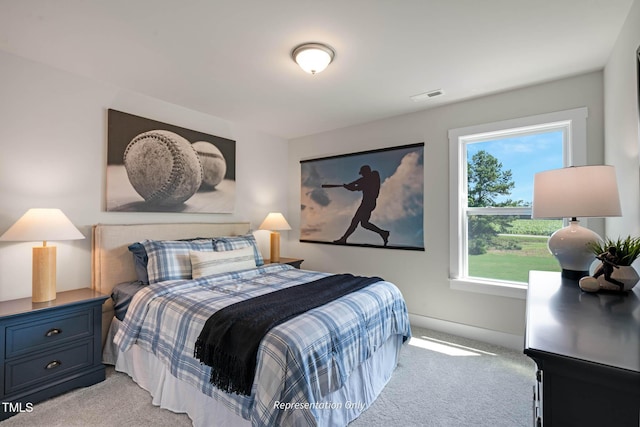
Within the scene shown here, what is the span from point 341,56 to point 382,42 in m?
0.34

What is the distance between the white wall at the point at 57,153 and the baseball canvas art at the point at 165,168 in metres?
0.10

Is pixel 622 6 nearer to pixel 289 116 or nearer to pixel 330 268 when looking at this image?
pixel 289 116

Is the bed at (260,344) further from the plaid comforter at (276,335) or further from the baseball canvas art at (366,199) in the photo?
the baseball canvas art at (366,199)

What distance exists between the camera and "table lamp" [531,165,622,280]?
4.85ft

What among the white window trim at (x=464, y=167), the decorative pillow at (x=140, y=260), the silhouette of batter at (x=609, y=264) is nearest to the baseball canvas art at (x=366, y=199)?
the white window trim at (x=464, y=167)

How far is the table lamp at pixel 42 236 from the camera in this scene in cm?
208

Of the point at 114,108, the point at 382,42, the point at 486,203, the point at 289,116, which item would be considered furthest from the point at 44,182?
the point at 486,203

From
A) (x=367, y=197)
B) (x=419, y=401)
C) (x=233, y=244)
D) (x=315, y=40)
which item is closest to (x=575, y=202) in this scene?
(x=419, y=401)

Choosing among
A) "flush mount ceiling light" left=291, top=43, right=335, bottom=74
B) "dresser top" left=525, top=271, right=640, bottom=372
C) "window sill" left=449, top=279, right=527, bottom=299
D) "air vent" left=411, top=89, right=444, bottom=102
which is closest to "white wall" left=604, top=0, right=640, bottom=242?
"dresser top" left=525, top=271, right=640, bottom=372

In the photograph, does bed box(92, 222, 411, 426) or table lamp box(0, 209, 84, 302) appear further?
table lamp box(0, 209, 84, 302)

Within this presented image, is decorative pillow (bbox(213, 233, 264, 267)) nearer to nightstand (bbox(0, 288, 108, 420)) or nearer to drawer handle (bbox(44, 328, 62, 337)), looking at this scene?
nightstand (bbox(0, 288, 108, 420))

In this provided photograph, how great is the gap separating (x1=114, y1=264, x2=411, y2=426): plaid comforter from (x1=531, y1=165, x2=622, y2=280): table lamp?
48.0 inches

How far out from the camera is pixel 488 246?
322 centimetres

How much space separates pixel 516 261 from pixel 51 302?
13.4ft
